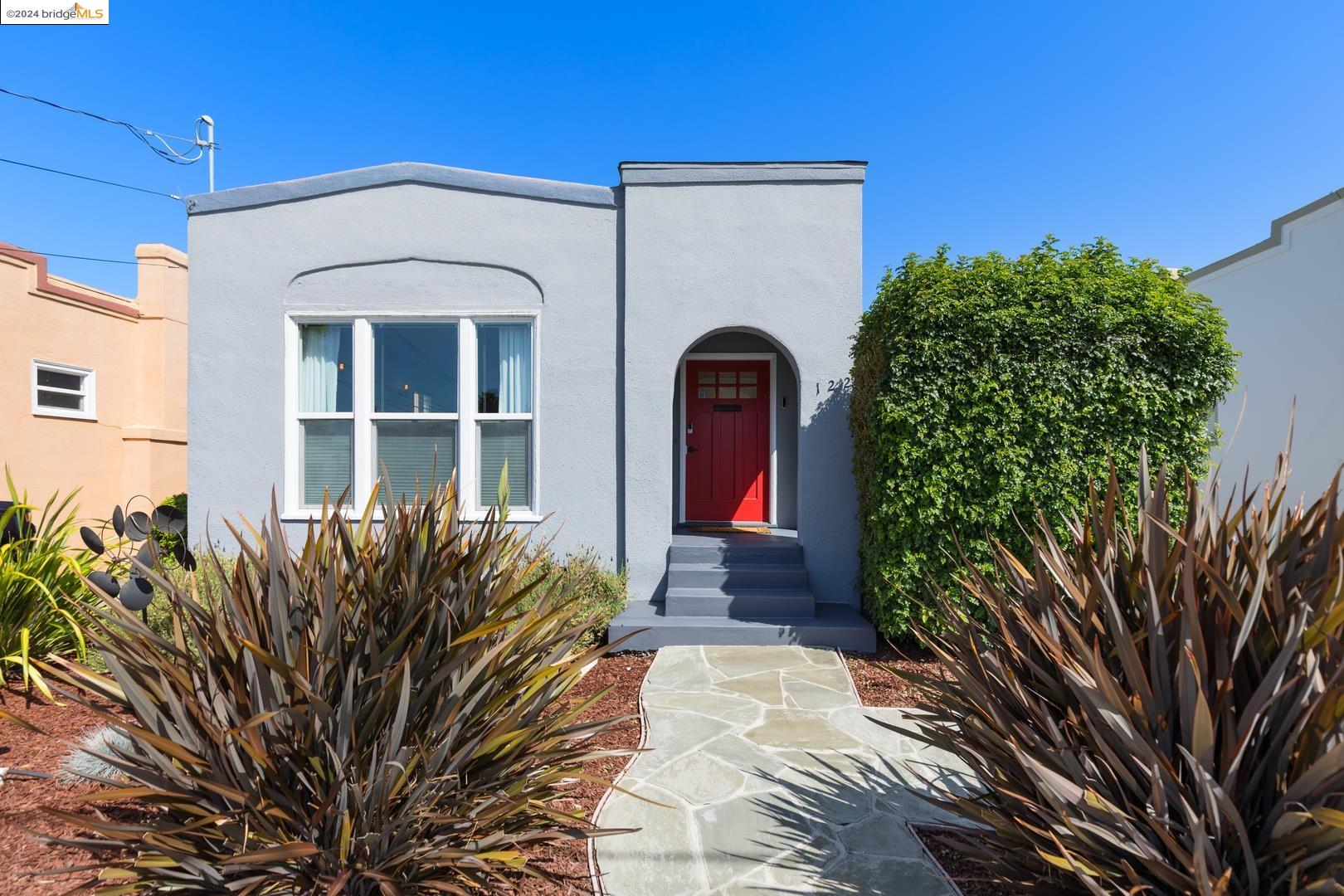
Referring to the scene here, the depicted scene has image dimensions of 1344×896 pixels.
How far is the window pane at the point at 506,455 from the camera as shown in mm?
6996

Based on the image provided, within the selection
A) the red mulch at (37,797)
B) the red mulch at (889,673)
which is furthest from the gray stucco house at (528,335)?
the red mulch at (37,797)

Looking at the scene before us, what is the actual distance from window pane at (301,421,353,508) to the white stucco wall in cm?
326

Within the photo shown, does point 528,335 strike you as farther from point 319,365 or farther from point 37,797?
point 37,797

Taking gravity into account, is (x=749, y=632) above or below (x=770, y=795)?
above

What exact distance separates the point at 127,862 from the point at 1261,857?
3.45 meters

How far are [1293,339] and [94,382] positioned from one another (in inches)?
828

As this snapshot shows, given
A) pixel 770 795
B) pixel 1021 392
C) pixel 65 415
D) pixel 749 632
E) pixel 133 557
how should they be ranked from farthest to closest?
pixel 65 415 < pixel 749 632 < pixel 1021 392 < pixel 133 557 < pixel 770 795

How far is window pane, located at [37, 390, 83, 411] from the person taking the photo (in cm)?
1155

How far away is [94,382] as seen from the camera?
12.3m

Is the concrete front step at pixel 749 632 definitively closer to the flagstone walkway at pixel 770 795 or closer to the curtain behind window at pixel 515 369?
the flagstone walkway at pixel 770 795

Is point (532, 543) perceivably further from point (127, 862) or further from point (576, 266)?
point (127, 862)

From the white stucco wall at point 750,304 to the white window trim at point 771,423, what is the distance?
153cm

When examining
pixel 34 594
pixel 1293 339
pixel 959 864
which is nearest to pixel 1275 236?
pixel 1293 339

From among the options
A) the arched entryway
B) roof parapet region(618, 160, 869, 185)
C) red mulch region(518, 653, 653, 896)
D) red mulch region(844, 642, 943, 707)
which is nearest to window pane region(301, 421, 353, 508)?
red mulch region(518, 653, 653, 896)
